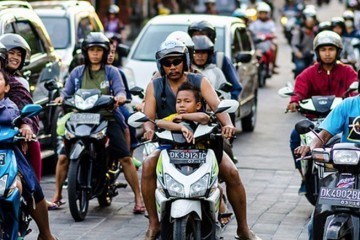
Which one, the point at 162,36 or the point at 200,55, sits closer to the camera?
the point at 200,55

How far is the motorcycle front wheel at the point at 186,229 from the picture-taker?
25.8 feet

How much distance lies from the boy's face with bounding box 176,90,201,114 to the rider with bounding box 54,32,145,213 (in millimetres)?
2113

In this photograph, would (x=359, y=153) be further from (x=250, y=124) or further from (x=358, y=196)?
(x=250, y=124)

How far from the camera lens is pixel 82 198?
1029 centimetres

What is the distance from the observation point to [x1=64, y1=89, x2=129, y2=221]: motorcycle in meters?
10.2

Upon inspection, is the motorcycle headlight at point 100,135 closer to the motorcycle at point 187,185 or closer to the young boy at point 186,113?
the young boy at point 186,113

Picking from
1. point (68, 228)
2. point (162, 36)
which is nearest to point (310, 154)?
point (68, 228)

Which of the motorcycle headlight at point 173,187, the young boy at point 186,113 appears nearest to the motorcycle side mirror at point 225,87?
the young boy at point 186,113

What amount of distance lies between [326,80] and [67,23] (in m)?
6.32

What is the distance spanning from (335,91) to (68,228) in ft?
Answer: 9.64

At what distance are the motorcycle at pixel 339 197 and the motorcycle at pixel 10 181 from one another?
2032 mm

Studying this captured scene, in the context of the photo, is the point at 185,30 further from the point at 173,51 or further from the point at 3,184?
the point at 3,184

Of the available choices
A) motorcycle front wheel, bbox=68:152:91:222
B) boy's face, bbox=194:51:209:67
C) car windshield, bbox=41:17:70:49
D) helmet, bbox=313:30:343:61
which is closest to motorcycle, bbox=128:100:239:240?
motorcycle front wheel, bbox=68:152:91:222

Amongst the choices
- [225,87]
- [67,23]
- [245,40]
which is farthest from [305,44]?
[225,87]
